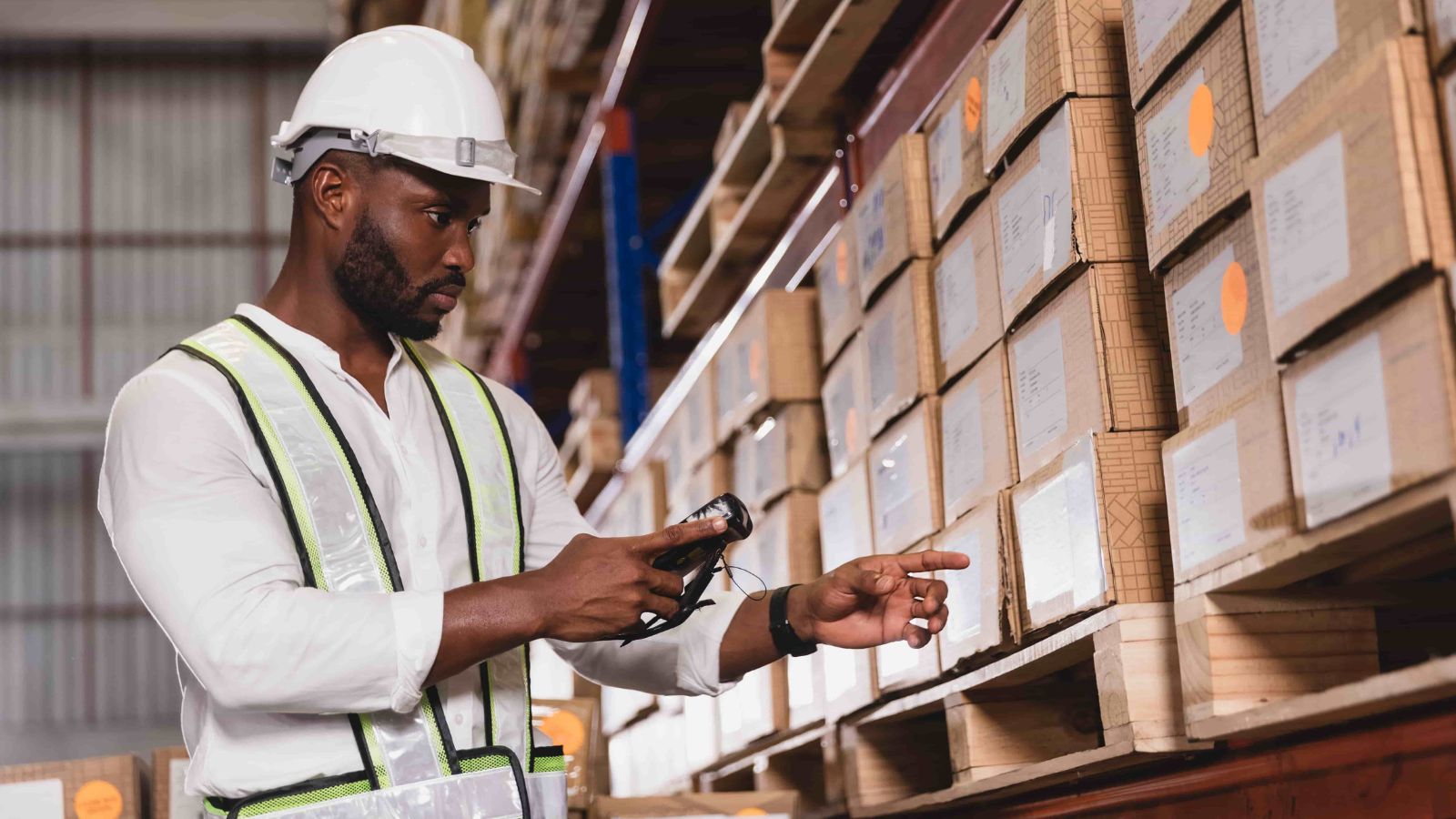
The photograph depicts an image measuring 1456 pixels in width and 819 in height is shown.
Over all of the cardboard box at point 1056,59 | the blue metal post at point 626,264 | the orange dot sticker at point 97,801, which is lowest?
the orange dot sticker at point 97,801

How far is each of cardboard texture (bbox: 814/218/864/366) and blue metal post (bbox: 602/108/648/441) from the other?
325cm

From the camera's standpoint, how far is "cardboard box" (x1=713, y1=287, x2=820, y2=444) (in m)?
4.16

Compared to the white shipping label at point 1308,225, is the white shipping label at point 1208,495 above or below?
below

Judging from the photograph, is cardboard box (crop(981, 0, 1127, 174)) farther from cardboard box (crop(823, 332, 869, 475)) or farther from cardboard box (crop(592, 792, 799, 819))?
cardboard box (crop(592, 792, 799, 819))

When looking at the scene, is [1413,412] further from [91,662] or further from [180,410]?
[91,662]

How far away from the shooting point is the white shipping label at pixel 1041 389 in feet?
8.86

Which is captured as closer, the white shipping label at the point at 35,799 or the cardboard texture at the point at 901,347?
the cardboard texture at the point at 901,347

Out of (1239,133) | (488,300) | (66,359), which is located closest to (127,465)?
(1239,133)

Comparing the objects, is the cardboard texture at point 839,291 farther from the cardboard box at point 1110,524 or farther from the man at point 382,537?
the cardboard box at point 1110,524

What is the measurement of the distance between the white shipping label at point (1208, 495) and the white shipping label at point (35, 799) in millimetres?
2376

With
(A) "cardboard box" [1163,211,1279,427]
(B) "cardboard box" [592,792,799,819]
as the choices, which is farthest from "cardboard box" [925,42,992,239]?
(B) "cardboard box" [592,792,799,819]

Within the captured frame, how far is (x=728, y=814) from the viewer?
132 inches

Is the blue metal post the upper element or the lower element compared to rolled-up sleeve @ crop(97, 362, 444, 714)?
upper

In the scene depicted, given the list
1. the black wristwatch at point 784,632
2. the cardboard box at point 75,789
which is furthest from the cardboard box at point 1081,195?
the cardboard box at point 75,789
